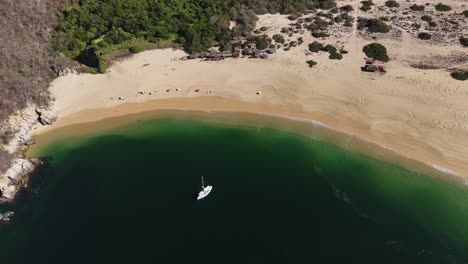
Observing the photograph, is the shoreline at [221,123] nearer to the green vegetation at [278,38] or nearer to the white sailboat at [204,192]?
the white sailboat at [204,192]

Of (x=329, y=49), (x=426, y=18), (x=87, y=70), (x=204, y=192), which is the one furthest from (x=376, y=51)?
(x=87, y=70)

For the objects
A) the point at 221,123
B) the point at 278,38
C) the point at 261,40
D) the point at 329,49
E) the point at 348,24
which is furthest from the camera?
the point at 348,24

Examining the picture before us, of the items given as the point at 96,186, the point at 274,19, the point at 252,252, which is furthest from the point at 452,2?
the point at 96,186

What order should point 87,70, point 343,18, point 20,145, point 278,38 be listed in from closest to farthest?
point 20,145 → point 87,70 → point 278,38 → point 343,18

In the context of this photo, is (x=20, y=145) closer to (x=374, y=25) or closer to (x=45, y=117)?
(x=45, y=117)

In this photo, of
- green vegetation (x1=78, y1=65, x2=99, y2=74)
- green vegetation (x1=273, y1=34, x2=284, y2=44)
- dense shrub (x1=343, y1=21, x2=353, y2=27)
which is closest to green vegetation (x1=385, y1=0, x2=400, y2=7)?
dense shrub (x1=343, y1=21, x2=353, y2=27)

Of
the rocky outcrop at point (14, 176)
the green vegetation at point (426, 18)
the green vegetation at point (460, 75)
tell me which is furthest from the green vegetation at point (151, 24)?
the green vegetation at point (460, 75)
